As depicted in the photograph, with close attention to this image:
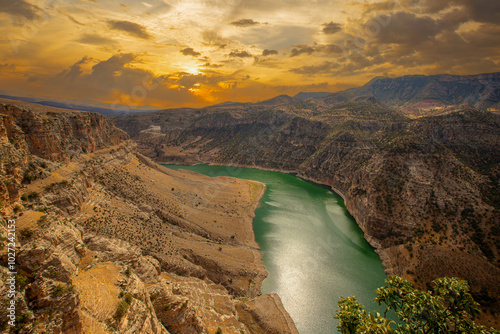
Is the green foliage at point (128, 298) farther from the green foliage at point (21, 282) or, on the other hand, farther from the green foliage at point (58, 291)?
the green foliage at point (21, 282)

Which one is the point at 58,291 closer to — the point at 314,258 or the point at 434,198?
the point at 314,258

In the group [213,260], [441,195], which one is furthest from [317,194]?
[213,260]

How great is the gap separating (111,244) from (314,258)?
150 ft

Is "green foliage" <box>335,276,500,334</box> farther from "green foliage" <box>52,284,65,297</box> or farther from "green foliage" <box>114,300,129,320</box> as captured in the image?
"green foliage" <box>52,284,65,297</box>

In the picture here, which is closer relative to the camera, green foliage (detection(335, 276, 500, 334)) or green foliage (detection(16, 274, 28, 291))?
green foliage (detection(335, 276, 500, 334))

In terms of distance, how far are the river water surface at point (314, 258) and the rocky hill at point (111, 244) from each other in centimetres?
437

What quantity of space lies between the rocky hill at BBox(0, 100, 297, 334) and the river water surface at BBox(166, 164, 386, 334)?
14.3ft

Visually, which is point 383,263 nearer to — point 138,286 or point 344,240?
point 344,240

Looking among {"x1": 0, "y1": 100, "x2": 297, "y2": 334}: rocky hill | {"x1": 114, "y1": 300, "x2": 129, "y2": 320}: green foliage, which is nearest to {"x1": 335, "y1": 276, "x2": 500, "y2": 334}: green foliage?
{"x1": 114, "y1": 300, "x2": 129, "y2": 320}: green foliage

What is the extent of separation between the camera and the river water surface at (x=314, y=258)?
139 ft

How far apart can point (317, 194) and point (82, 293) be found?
10381cm

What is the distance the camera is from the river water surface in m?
42.5

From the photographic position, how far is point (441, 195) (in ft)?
199

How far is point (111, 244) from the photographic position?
26.9m
